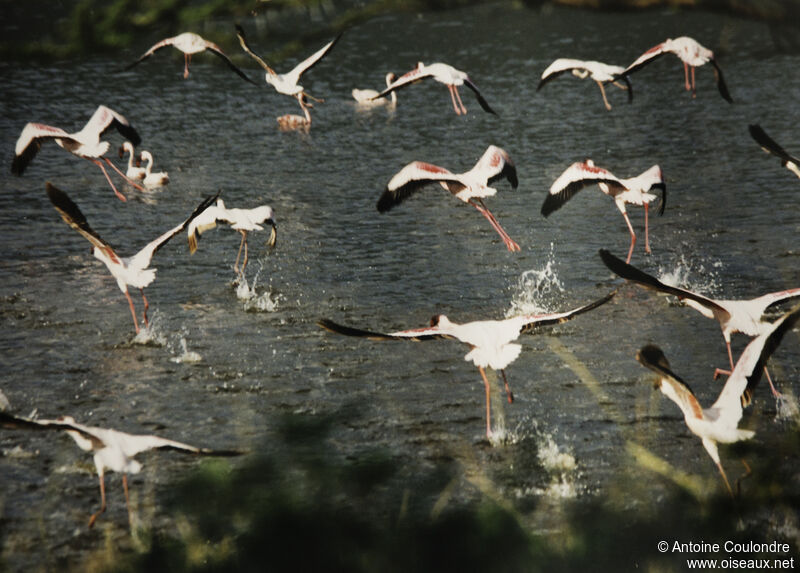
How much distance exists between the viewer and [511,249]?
1280 centimetres

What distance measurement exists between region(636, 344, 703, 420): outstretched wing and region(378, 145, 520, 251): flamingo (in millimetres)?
4863

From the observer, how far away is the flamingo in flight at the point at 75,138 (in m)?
14.1

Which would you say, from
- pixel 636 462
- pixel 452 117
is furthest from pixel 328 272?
pixel 452 117

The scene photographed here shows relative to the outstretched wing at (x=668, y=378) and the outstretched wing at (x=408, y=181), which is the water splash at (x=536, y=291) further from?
the outstretched wing at (x=668, y=378)

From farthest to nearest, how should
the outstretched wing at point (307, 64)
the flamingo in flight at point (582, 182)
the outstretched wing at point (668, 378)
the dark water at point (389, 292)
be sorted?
the outstretched wing at point (307, 64), the flamingo in flight at point (582, 182), the dark water at point (389, 292), the outstretched wing at point (668, 378)

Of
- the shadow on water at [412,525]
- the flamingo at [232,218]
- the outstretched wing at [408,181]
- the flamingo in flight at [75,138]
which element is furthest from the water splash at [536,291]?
the flamingo in flight at [75,138]

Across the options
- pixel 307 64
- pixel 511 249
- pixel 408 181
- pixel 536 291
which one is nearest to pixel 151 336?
pixel 408 181

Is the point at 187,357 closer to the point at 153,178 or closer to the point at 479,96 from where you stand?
the point at 479,96

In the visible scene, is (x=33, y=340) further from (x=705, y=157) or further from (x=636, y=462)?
(x=705, y=157)

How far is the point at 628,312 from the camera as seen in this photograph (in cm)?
1185

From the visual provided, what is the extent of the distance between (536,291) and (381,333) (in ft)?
17.8

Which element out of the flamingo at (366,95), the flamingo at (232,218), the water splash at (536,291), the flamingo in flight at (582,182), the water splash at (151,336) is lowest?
the flamingo at (366,95)

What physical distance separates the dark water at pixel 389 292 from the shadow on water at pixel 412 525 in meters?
0.14

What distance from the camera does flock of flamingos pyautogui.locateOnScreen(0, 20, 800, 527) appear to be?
6840 millimetres
